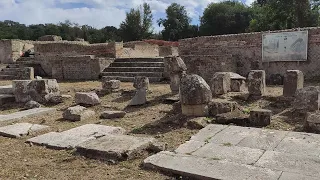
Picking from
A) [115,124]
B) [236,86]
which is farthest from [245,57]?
[115,124]

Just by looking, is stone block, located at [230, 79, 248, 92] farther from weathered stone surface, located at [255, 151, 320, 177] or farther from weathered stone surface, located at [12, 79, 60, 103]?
weathered stone surface, located at [12, 79, 60, 103]

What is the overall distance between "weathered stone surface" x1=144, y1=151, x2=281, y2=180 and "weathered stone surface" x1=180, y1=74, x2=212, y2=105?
2.28 meters

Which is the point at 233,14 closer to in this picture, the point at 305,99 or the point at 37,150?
the point at 305,99

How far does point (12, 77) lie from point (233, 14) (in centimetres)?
3645

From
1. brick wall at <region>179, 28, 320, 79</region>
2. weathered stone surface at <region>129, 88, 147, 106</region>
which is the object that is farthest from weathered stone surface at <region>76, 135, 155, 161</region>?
brick wall at <region>179, 28, 320, 79</region>

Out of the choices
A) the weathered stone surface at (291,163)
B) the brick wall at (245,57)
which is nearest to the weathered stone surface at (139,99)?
the brick wall at (245,57)

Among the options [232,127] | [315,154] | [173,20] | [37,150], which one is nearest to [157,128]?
[232,127]

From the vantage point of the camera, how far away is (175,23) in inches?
1775

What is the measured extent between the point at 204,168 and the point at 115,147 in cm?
142

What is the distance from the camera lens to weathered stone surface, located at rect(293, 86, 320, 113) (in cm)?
645

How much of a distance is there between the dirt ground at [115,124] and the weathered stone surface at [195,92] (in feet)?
1.38

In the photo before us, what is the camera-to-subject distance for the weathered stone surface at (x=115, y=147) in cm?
430

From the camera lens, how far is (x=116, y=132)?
577 cm

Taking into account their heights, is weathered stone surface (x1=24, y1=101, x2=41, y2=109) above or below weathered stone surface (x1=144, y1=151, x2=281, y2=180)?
above
